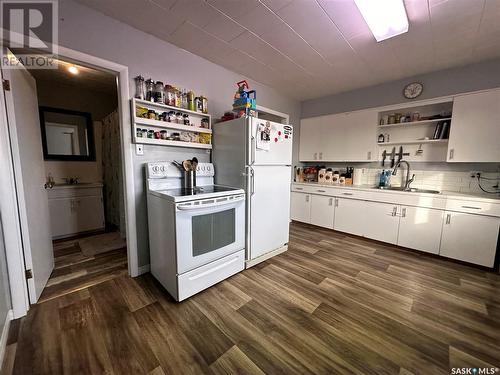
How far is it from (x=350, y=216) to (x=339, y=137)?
4.57 feet

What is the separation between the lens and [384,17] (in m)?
1.73

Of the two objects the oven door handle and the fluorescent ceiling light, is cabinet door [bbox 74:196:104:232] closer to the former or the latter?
the oven door handle

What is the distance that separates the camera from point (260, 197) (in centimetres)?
229

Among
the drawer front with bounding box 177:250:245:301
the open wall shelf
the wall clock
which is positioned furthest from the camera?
the wall clock

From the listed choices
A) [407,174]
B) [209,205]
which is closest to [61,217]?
[209,205]

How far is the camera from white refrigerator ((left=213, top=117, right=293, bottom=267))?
215cm

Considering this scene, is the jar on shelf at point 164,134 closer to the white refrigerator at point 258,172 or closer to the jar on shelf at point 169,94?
the jar on shelf at point 169,94

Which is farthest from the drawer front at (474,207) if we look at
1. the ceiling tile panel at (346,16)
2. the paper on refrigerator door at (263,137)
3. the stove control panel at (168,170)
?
the stove control panel at (168,170)

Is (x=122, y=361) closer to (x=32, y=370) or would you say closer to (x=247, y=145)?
(x=32, y=370)

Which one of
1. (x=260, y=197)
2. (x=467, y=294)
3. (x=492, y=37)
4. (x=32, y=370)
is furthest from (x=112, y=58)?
(x=467, y=294)

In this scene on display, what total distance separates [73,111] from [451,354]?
16.8 ft

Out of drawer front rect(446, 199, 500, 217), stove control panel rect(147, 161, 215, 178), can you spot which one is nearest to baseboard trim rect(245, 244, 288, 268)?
stove control panel rect(147, 161, 215, 178)

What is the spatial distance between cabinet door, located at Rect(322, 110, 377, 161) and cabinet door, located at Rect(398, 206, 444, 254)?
1012 millimetres

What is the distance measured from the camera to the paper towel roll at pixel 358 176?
3586 millimetres
